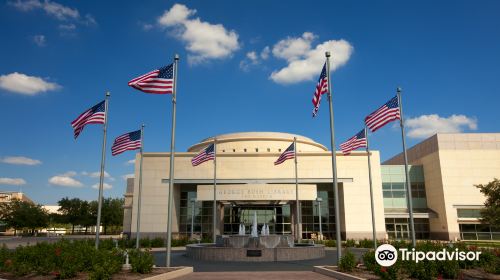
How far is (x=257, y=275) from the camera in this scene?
48.6ft

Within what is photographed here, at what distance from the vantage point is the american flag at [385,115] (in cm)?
1973

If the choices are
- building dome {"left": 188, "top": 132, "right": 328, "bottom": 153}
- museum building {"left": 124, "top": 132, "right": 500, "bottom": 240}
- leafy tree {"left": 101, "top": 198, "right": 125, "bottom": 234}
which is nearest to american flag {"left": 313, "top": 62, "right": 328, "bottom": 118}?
museum building {"left": 124, "top": 132, "right": 500, "bottom": 240}

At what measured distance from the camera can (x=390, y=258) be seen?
1334 cm

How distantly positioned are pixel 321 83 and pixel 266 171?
28834 mm

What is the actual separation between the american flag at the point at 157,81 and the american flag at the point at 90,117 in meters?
5.18

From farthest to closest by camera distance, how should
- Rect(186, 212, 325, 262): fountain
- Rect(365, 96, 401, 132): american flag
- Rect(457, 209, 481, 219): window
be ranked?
Rect(457, 209, 481, 219): window, Rect(186, 212, 325, 262): fountain, Rect(365, 96, 401, 132): american flag

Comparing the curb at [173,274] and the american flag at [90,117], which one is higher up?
the american flag at [90,117]

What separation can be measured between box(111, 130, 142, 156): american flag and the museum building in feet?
64.5

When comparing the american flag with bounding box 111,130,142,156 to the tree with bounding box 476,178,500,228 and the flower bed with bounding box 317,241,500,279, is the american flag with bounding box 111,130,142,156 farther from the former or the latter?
the tree with bounding box 476,178,500,228

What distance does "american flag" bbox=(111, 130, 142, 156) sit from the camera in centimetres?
2373

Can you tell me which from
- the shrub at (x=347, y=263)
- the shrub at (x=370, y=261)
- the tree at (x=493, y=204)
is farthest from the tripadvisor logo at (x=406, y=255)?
the tree at (x=493, y=204)

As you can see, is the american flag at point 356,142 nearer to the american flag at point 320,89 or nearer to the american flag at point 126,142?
the american flag at point 320,89

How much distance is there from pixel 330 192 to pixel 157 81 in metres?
37.2

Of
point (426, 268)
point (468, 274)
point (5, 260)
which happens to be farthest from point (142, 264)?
point (468, 274)
